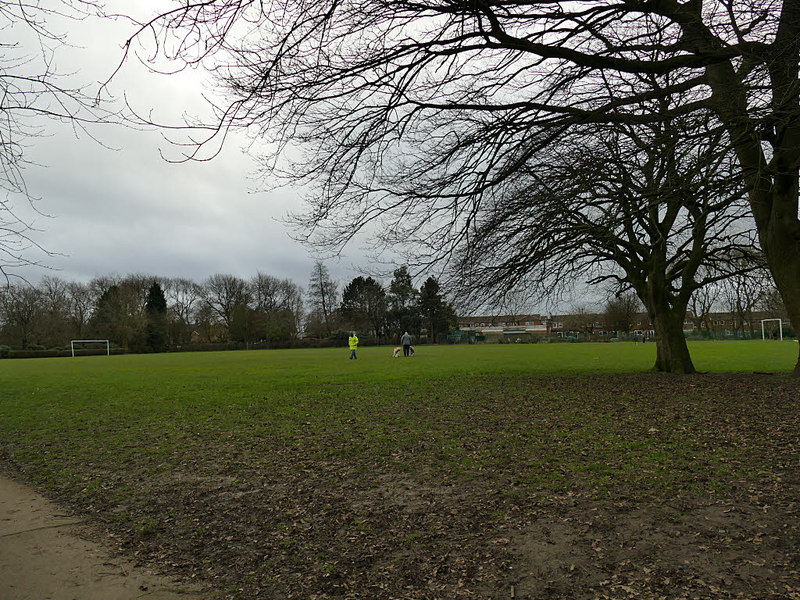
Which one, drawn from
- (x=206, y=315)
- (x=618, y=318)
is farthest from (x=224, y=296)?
(x=618, y=318)

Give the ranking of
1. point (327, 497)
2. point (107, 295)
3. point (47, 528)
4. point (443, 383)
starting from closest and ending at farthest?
point (47, 528)
point (327, 497)
point (443, 383)
point (107, 295)

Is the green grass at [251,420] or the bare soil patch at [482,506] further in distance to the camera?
the green grass at [251,420]

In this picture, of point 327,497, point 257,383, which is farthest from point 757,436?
point 257,383

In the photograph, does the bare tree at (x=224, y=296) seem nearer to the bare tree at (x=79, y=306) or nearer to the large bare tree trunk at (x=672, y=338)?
the bare tree at (x=79, y=306)

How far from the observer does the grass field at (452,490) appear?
4156 mm

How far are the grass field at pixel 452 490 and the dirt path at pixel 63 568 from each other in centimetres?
26

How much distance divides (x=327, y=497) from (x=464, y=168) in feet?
20.7

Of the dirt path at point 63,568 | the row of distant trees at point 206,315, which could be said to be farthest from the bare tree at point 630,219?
the row of distant trees at point 206,315

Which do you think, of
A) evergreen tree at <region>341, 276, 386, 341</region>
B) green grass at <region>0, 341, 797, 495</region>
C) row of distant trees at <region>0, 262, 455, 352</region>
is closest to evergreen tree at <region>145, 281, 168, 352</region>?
row of distant trees at <region>0, 262, 455, 352</region>

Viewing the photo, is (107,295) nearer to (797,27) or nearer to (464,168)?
(464,168)

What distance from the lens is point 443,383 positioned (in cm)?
1594

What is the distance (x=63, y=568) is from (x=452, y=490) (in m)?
3.84

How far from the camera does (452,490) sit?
20.1 feet

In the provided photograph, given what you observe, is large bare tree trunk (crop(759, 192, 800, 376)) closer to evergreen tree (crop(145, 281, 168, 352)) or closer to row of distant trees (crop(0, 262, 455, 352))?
row of distant trees (crop(0, 262, 455, 352))
